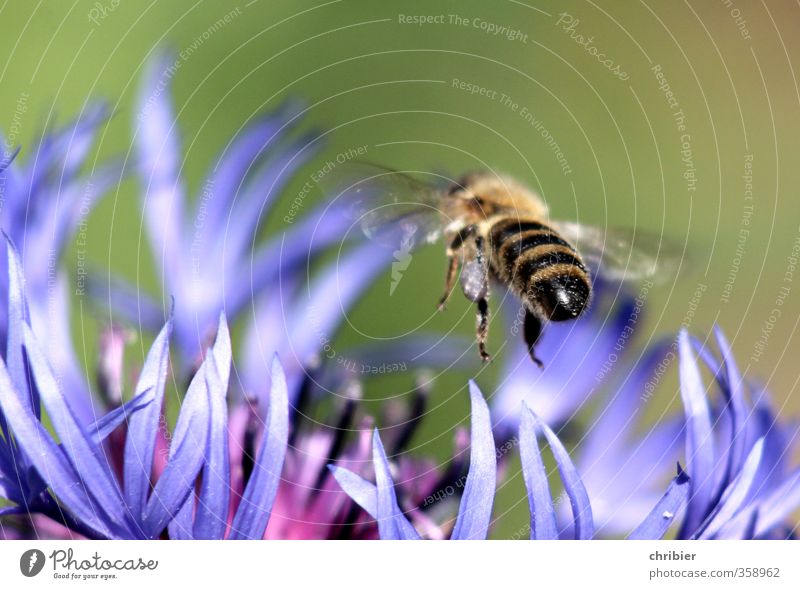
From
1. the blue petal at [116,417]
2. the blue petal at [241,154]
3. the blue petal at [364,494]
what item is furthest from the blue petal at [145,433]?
the blue petal at [241,154]

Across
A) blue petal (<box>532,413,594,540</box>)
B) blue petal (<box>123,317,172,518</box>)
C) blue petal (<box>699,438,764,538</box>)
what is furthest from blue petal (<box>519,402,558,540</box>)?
blue petal (<box>123,317,172,518</box>)

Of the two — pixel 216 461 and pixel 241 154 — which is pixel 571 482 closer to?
pixel 216 461

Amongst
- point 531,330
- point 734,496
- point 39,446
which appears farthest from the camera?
point 531,330

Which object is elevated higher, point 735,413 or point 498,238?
point 498,238

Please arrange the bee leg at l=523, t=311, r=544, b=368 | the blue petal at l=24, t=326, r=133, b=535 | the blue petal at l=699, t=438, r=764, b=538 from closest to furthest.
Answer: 1. the blue petal at l=24, t=326, r=133, b=535
2. the blue petal at l=699, t=438, r=764, b=538
3. the bee leg at l=523, t=311, r=544, b=368

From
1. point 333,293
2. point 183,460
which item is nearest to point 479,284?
point 333,293

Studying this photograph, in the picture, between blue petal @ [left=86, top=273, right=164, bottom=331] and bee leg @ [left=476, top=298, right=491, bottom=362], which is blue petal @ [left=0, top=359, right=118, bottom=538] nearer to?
blue petal @ [left=86, top=273, right=164, bottom=331]

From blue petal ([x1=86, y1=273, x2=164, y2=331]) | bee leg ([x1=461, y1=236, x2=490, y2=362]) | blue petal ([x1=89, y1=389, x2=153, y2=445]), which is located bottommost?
blue petal ([x1=89, y1=389, x2=153, y2=445])
